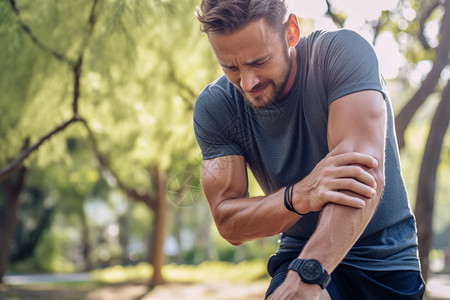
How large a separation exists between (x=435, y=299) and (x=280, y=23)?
10.6 m

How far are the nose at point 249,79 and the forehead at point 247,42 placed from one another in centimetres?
5

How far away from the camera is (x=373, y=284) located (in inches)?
88.6

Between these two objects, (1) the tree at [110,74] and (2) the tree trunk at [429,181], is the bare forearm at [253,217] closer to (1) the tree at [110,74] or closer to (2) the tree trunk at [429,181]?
(1) the tree at [110,74]

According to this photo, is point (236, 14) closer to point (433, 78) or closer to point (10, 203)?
point (433, 78)

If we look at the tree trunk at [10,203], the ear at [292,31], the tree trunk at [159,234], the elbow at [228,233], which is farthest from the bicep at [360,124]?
the tree trunk at [10,203]

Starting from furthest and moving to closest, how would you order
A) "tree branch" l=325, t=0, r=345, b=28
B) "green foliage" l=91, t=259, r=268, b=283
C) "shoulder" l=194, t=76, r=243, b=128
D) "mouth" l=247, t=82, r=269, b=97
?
"green foliage" l=91, t=259, r=268, b=283
"tree branch" l=325, t=0, r=345, b=28
"shoulder" l=194, t=76, r=243, b=128
"mouth" l=247, t=82, r=269, b=97

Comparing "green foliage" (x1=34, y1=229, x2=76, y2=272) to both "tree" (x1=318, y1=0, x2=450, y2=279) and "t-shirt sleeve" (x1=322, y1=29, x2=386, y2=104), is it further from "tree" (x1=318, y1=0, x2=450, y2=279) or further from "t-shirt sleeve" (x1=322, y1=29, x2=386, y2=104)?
"t-shirt sleeve" (x1=322, y1=29, x2=386, y2=104)

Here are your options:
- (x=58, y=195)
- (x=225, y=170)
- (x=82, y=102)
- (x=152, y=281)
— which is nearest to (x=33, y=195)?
(x=58, y=195)

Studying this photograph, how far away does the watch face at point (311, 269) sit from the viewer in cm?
184

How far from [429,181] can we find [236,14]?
21.2 feet

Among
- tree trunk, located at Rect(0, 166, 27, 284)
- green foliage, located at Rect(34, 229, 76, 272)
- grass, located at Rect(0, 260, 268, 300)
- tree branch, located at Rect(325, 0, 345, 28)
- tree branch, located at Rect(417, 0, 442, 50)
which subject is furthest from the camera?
green foliage, located at Rect(34, 229, 76, 272)

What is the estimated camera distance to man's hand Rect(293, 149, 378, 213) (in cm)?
196

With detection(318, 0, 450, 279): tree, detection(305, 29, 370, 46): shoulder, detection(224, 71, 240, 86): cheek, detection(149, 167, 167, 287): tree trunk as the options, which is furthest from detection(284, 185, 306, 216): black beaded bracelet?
detection(149, 167, 167, 287): tree trunk

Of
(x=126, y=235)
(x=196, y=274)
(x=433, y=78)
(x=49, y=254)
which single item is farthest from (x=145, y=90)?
(x=126, y=235)
